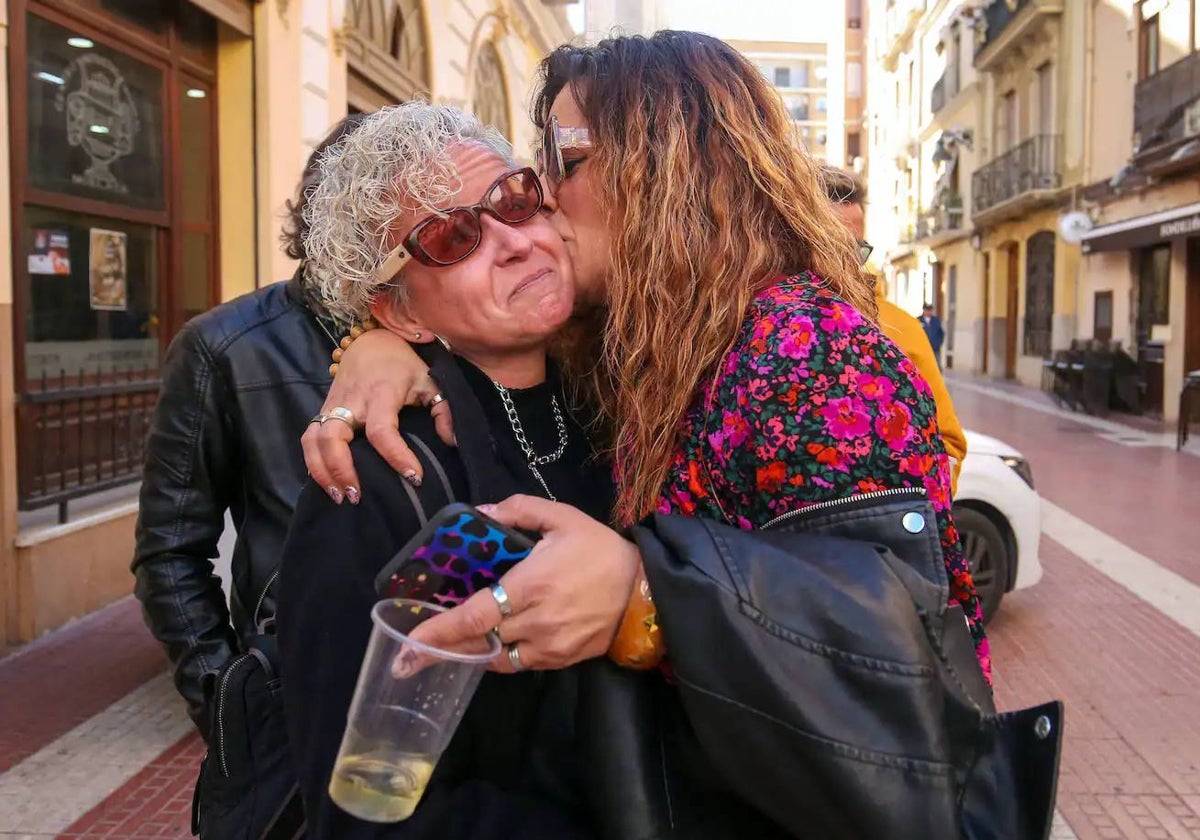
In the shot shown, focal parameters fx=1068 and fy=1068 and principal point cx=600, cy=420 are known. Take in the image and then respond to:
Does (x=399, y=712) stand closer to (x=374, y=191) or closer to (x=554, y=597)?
(x=554, y=597)

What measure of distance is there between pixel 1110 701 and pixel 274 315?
4.05 metres

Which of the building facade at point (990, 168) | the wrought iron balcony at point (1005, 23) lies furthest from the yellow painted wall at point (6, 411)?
the wrought iron balcony at point (1005, 23)

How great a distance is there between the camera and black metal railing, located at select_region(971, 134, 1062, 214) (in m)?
23.0

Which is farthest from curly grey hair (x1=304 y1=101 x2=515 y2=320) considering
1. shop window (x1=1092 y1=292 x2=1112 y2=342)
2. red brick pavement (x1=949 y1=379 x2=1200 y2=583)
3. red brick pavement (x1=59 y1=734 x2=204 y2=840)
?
shop window (x1=1092 y1=292 x2=1112 y2=342)

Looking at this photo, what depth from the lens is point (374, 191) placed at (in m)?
1.63

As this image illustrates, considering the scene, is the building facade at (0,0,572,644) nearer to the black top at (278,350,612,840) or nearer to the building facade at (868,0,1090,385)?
the black top at (278,350,612,840)

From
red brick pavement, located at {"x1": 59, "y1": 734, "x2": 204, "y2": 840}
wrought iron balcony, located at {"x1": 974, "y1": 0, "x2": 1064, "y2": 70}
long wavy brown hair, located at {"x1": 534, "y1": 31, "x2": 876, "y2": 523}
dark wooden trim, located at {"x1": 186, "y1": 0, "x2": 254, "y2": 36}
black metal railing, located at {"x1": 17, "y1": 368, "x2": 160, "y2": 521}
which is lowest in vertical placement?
red brick pavement, located at {"x1": 59, "y1": 734, "x2": 204, "y2": 840}

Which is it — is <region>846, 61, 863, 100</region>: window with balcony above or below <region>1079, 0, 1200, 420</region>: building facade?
above

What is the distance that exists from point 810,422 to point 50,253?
18.2 ft

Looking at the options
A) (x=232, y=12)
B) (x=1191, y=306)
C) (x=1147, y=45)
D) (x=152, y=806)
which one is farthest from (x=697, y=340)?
(x=1147, y=45)

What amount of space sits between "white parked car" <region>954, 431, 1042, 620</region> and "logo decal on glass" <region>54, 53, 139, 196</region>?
16.7 feet

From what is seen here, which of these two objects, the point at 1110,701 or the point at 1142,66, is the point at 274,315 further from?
the point at 1142,66

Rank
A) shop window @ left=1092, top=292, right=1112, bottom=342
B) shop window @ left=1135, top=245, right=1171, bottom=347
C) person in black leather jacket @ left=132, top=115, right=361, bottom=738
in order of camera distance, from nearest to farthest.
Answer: person in black leather jacket @ left=132, top=115, right=361, bottom=738 < shop window @ left=1135, top=245, right=1171, bottom=347 < shop window @ left=1092, top=292, right=1112, bottom=342

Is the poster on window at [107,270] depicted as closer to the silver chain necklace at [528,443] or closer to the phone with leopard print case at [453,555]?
the silver chain necklace at [528,443]
